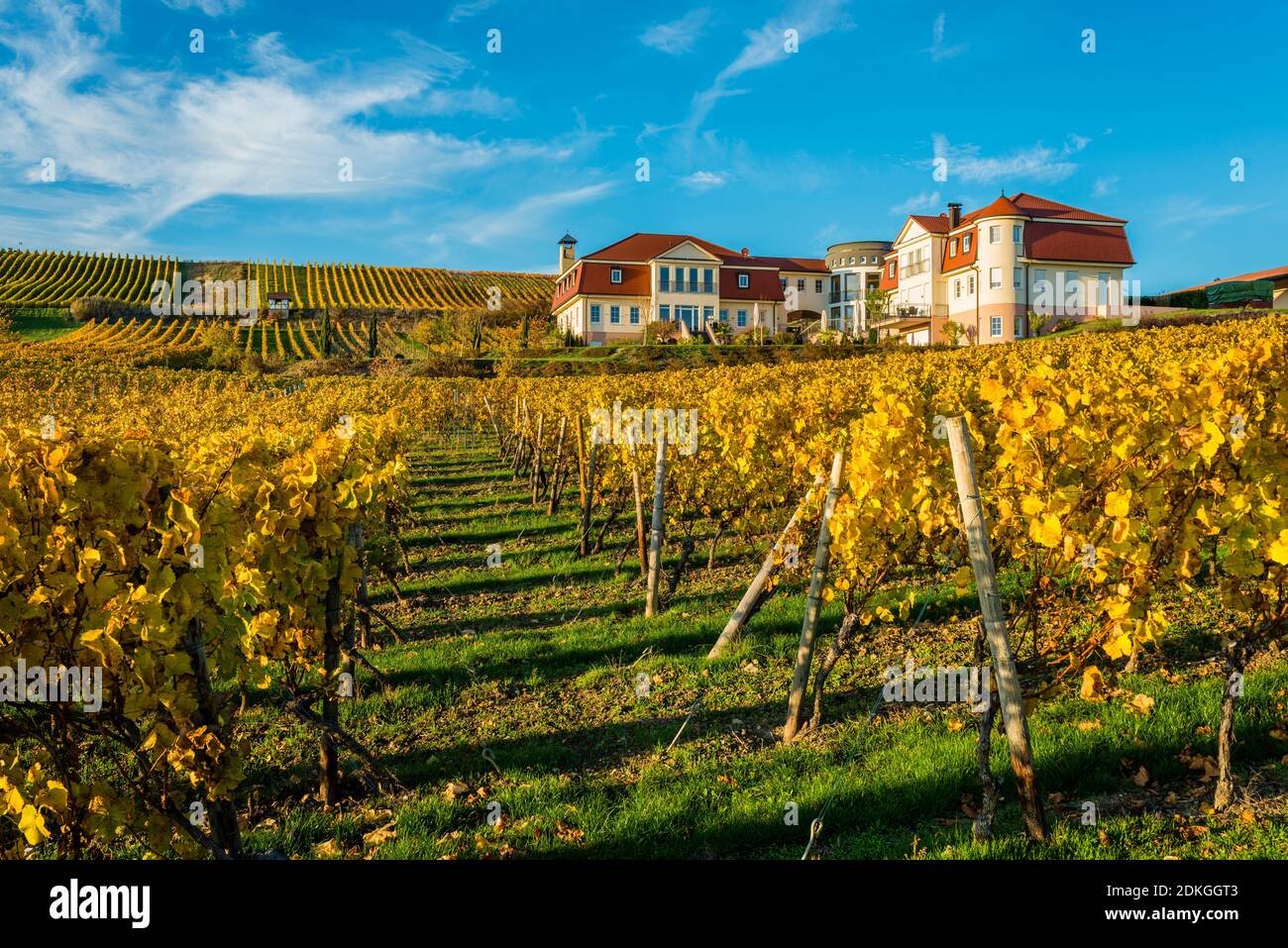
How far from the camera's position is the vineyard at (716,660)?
11.0ft

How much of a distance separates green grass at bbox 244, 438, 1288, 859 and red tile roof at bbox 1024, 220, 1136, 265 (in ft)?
158

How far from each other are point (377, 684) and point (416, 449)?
20061 mm

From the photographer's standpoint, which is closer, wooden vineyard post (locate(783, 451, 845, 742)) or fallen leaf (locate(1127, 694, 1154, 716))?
fallen leaf (locate(1127, 694, 1154, 716))

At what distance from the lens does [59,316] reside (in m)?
71.9

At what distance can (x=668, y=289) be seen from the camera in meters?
58.1

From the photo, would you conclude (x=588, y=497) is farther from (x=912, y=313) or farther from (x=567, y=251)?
(x=567, y=251)

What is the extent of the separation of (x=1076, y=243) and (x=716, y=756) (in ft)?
176

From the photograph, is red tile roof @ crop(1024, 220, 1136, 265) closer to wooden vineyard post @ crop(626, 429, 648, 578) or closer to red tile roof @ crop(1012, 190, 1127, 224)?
red tile roof @ crop(1012, 190, 1127, 224)

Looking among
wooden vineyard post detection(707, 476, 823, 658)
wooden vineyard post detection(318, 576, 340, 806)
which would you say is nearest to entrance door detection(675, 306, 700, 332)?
wooden vineyard post detection(707, 476, 823, 658)

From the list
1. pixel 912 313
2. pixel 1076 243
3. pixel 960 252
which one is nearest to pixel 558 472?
pixel 912 313

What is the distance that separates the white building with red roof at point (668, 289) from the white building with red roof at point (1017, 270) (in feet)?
37.5

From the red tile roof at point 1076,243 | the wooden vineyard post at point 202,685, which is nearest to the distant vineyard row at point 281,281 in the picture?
the red tile roof at point 1076,243

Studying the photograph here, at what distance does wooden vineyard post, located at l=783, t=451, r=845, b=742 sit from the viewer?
5555mm
